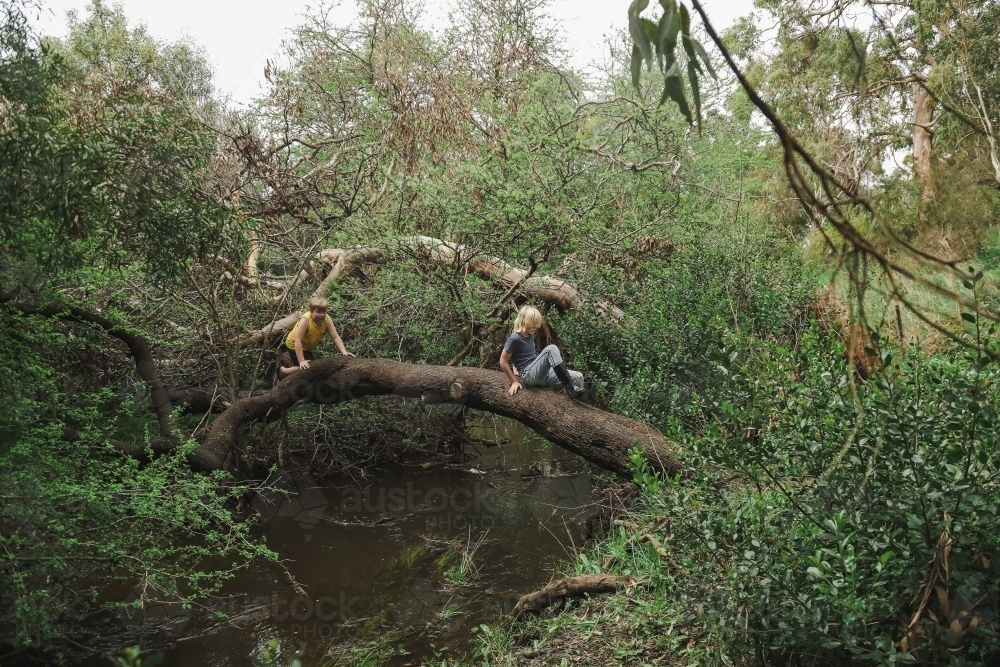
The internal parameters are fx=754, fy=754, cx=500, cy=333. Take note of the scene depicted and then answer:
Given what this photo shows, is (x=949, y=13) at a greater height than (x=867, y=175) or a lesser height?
greater

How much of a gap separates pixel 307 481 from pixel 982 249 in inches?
456

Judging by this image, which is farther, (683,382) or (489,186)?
(489,186)

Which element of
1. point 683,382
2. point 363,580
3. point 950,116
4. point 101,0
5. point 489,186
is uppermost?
point 101,0

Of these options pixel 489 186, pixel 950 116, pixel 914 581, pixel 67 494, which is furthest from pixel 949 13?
pixel 67 494

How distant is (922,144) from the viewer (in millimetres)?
13781

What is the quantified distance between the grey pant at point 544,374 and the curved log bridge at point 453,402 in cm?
11

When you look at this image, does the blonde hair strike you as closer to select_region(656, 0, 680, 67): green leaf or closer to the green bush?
the green bush

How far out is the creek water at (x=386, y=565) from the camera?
5809 millimetres

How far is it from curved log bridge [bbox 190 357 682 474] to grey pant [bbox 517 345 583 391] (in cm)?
11

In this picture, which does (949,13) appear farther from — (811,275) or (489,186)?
(489,186)

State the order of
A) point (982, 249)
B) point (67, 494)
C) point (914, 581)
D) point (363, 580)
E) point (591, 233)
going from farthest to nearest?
point (982, 249) < point (591, 233) < point (363, 580) < point (67, 494) < point (914, 581)

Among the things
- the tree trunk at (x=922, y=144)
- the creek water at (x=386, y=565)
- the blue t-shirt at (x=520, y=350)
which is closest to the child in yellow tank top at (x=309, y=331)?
the creek water at (x=386, y=565)

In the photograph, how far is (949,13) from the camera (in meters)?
10.8

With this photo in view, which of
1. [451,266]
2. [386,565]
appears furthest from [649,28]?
[451,266]
